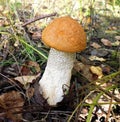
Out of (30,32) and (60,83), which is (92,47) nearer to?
(30,32)

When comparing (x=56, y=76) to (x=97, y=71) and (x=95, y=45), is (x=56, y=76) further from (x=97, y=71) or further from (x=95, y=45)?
(x=95, y=45)

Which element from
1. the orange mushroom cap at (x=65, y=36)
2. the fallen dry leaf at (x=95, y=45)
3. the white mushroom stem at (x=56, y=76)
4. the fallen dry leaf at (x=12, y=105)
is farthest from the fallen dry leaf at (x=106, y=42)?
the fallen dry leaf at (x=12, y=105)

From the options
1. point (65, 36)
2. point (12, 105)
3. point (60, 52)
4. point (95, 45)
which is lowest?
point (12, 105)

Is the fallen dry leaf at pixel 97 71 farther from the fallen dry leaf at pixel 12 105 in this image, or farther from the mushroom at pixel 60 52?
the fallen dry leaf at pixel 12 105

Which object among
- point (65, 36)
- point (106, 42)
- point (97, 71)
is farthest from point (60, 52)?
point (106, 42)

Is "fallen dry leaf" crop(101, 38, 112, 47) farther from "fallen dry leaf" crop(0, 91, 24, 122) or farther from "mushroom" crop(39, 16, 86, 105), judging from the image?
"fallen dry leaf" crop(0, 91, 24, 122)

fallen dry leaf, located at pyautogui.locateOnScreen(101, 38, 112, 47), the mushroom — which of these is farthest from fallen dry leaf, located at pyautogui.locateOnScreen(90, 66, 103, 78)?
fallen dry leaf, located at pyautogui.locateOnScreen(101, 38, 112, 47)
